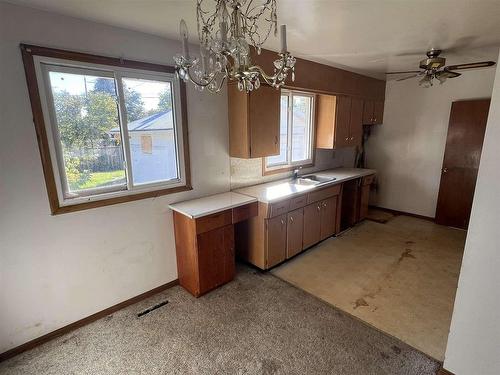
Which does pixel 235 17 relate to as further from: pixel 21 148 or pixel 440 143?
pixel 440 143

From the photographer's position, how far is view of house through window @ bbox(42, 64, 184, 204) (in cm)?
198

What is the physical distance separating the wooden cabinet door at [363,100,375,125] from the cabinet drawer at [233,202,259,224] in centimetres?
288

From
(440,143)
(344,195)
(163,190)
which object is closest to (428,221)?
(440,143)

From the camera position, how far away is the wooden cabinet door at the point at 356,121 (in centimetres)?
419

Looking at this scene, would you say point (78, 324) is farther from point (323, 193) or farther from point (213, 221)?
point (323, 193)

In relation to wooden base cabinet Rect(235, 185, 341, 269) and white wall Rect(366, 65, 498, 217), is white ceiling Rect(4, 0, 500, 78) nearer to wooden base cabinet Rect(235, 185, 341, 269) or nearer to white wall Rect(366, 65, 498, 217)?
white wall Rect(366, 65, 498, 217)

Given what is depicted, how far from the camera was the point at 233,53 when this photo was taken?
1.21m

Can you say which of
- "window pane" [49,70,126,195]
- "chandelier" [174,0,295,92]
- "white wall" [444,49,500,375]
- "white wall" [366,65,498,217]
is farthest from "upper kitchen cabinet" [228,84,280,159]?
"white wall" [366,65,498,217]

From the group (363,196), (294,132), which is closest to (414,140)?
(363,196)

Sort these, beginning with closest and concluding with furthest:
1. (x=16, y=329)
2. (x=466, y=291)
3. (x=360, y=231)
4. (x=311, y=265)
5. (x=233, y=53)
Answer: (x=233, y=53), (x=466, y=291), (x=16, y=329), (x=311, y=265), (x=360, y=231)

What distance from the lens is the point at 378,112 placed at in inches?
187

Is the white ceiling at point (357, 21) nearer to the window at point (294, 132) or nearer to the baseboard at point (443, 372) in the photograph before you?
the window at point (294, 132)

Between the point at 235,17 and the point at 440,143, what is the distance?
440 cm

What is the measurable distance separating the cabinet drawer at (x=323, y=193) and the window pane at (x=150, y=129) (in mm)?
1664
